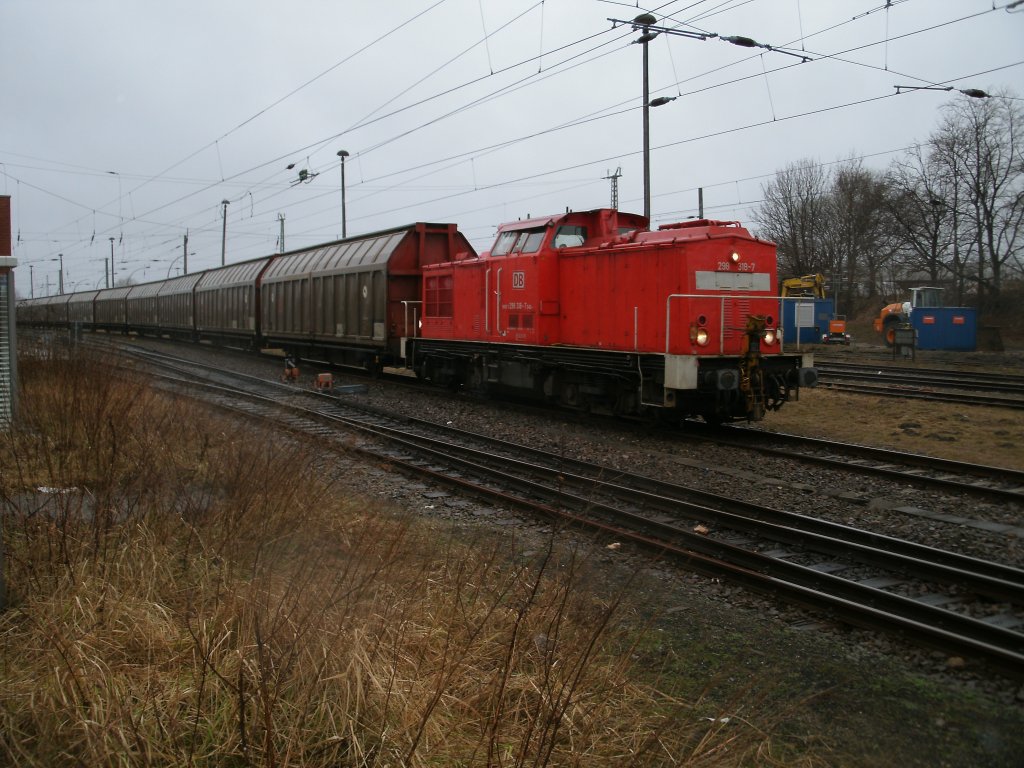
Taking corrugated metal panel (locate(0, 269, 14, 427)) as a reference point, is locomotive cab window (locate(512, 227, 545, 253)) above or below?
above

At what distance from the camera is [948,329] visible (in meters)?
30.6

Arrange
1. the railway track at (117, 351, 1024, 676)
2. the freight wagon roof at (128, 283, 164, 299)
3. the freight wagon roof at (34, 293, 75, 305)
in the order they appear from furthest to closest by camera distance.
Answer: the freight wagon roof at (34, 293, 75, 305)
the freight wagon roof at (128, 283, 164, 299)
the railway track at (117, 351, 1024, 676)

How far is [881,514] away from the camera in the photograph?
24.3 feet

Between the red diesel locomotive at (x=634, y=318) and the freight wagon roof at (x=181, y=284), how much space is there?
23079 mm

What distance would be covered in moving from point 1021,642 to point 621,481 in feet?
15.5

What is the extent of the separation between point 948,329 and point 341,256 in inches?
967

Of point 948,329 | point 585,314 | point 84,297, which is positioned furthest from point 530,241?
point 84,297

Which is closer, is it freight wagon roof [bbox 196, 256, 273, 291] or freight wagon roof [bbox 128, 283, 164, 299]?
freight wagon roof [bbox 196, 256, 273, 291]

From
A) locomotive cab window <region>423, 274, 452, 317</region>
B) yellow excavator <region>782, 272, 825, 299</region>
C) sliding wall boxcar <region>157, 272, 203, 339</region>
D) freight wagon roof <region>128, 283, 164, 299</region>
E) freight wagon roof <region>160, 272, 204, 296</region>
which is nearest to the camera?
locomotive cab window <region>423, 274, 452, 317</region>

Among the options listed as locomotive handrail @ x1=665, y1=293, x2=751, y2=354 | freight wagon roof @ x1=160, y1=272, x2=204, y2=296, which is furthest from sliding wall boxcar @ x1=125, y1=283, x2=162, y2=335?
locomotive handrail @ x1=665, y1=293, x2=751, y2=354

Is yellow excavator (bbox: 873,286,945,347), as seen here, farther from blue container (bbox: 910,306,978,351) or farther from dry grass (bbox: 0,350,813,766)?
dry grass (bbox: 0,350,813,766)

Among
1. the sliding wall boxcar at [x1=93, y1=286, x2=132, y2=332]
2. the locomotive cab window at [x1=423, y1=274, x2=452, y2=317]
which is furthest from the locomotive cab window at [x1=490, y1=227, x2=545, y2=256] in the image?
the sliding wall boxcar at [x1=93, y1=286, x2=132, y2=332]

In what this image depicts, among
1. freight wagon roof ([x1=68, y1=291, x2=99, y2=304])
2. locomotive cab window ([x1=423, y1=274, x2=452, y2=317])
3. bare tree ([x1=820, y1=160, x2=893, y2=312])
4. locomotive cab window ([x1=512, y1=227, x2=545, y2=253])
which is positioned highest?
bare tree ([x1=820, y1=160, x2=893, y2=312])

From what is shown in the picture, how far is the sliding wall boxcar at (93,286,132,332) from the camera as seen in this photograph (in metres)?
43.5
